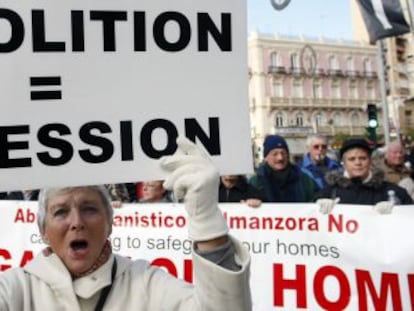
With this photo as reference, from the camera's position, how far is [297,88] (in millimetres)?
65125

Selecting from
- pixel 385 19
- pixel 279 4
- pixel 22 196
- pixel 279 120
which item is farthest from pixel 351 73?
pixel 22 196

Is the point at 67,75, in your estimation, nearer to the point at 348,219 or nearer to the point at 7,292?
the point at 7,292

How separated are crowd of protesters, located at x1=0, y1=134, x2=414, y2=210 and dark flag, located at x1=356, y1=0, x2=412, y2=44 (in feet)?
16.0

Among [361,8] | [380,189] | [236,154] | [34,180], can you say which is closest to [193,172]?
[236,154]

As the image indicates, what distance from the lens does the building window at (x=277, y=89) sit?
62.9m

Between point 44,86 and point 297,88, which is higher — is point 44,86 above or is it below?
below

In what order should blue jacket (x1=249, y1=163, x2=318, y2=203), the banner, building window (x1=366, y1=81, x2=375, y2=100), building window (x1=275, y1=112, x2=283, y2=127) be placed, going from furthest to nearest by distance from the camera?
building window (x1=366, y1=81, x2=375, y2=100)
building window (x1=275, y1=112, x2=283, y2=127)
blue jacket (x1=249, y1=163, x2=318, y2=203)
the banner

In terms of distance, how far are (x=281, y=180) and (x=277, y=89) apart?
5897cm

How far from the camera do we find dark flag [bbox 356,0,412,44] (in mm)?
10180

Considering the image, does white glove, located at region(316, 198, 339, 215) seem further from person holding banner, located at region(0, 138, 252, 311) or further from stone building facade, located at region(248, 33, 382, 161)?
stone building facade, located at region(248, 33, 382, 161)

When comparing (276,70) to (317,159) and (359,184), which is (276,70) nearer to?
(317,159)

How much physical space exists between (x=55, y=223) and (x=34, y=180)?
0.14 m

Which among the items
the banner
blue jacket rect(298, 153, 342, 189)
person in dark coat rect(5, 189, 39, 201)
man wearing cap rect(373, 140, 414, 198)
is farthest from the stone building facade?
the banner

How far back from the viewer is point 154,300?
175 cm
